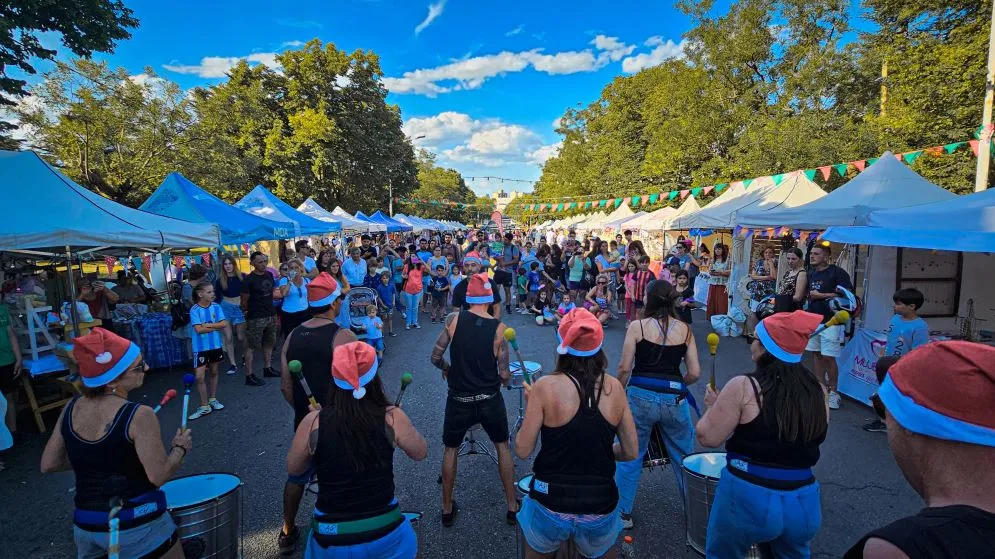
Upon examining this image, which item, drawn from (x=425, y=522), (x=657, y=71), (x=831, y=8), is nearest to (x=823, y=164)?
(x=831, y=8)

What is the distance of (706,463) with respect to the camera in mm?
2941

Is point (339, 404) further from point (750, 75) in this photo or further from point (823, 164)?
point (750, 75)

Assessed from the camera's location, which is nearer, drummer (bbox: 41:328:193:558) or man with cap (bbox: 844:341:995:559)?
man with cap (bbox: 844:341:995:559)

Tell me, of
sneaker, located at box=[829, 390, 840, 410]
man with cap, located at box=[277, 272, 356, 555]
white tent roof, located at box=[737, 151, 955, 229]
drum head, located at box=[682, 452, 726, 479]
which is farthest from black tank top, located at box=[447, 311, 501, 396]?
white tent roof, located at box=[737, 151, 955, 229]

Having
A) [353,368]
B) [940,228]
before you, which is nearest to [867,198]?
[940,228]

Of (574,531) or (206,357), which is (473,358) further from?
(206,357)

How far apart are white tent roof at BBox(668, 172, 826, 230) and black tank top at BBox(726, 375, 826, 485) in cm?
802

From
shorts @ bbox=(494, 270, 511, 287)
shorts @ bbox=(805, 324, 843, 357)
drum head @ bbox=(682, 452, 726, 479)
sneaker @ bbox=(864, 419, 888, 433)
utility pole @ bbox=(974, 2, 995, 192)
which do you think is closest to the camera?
drum head @ bbox=(682, 452, 726, 479)

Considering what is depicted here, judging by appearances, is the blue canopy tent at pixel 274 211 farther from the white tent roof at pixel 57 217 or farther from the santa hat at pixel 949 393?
the santa hat at pixel 949 393

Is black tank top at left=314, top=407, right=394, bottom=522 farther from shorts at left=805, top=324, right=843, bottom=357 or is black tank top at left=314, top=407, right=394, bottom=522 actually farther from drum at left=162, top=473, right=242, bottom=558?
shorts at left=805, top=324, right=843, bottom=357

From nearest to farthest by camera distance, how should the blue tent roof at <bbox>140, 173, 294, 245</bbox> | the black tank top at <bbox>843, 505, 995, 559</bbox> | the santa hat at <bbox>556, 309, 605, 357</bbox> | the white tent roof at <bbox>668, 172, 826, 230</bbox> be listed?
the black tank top at <bbox>843, 505, 995, 559</bbox>, the santa hat at <bbox>556, 309, 605, 357</bbox>, the blue tent roof at <bbox>140, 173, 294, 245</bbox>, the white tent roof at <bbox>668, 172, 826, 230</bbox>

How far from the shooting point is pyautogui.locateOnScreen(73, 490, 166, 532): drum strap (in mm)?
2035

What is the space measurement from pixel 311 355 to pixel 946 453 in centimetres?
333

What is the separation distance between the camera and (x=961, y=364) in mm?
1002
